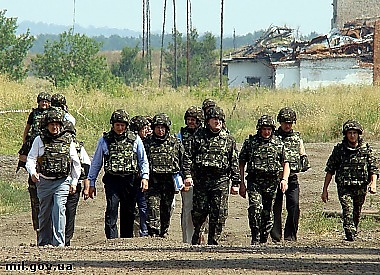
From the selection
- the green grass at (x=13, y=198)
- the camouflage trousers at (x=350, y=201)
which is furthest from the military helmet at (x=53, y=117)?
the green grass at (x=13, y=198)

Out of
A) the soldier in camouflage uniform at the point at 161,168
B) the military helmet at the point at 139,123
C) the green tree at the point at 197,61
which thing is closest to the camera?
the soldier in camouflage uniform at the point at 161,168

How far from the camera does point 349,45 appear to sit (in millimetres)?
51812


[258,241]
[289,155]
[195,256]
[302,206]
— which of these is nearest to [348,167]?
[289,155]

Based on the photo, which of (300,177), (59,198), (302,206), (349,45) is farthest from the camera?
(349,45)

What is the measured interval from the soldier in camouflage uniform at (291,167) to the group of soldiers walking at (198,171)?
1cm

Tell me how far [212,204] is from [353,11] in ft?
183

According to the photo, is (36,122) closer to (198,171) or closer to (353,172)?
(198,171)

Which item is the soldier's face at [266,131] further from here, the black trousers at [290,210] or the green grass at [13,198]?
the green grass at [13,198]

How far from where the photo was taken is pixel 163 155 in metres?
11.1

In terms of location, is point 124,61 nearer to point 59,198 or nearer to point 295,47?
point 295,47

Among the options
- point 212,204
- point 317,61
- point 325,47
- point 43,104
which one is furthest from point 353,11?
point 212,204

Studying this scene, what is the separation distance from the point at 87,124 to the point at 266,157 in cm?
1848

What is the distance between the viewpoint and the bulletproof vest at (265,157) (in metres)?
10.9

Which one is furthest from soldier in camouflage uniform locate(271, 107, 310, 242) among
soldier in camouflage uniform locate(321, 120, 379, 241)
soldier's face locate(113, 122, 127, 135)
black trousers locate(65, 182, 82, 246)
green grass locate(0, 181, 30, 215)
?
green grass locate(0, 181, 30, 215)
